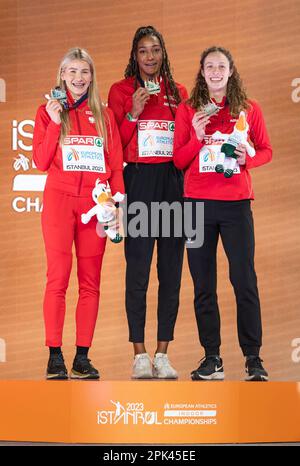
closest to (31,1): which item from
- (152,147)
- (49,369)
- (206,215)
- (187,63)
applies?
(187,63)

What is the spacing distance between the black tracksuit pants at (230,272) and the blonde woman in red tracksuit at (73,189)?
43 cm

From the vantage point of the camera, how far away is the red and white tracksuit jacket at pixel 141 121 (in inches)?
164

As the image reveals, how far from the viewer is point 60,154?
403 cm

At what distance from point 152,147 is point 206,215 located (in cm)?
41

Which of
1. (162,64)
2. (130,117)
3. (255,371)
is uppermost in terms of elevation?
(162,64)

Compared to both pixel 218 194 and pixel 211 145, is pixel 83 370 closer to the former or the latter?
pixel 218 194

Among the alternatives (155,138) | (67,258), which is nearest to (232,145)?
(155,138)

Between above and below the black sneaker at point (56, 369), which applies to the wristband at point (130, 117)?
Answer: above

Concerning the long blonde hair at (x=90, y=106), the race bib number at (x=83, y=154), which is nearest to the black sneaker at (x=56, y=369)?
the race bib number at (x=83, y=154)

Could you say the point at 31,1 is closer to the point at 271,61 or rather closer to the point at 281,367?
the point at 271,61

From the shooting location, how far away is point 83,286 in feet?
13.3

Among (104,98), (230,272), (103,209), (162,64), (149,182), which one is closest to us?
(103,209)

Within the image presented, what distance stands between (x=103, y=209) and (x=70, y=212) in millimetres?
166

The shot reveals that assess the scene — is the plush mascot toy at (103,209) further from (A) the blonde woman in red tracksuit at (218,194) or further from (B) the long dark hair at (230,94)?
(B) the long dark hair at (230,94)
